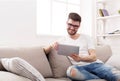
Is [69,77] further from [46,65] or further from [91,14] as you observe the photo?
[91,14]

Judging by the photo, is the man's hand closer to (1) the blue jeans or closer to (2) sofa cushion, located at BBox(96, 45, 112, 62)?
(1) the blue jeans

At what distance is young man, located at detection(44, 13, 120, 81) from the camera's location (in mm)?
2336

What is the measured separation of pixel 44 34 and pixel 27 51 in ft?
4.38

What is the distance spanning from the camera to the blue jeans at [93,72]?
231 cm

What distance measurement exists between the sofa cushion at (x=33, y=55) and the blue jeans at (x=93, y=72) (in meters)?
0.26

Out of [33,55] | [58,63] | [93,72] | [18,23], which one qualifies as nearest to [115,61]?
[93,72]

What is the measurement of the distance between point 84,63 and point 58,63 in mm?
296

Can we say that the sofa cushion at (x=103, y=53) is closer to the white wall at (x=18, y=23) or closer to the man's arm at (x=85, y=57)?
the man's arm at (x=85, y=57)

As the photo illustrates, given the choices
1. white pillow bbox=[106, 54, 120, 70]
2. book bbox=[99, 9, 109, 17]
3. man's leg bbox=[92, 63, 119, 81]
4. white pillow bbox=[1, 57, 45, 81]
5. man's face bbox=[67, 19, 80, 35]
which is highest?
book bbox=[99, 9, 109, 17]

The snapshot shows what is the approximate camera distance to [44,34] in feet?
12.3

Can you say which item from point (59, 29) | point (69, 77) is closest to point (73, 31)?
point (69, 77)

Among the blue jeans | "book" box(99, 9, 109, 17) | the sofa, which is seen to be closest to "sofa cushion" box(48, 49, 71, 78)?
the sofa

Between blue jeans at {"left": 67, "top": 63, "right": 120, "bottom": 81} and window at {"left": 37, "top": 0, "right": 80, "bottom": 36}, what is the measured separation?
1.45 m

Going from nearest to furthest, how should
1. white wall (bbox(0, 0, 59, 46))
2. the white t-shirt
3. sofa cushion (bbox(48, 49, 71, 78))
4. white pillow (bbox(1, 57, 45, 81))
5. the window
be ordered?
white pillow (bbox(1, 57, 45, 81)), sofa cushion (bbox(48, 49, 71, 78)), the white t-shirt, white wall (bbox(0, 0, 59, 46)), the window
